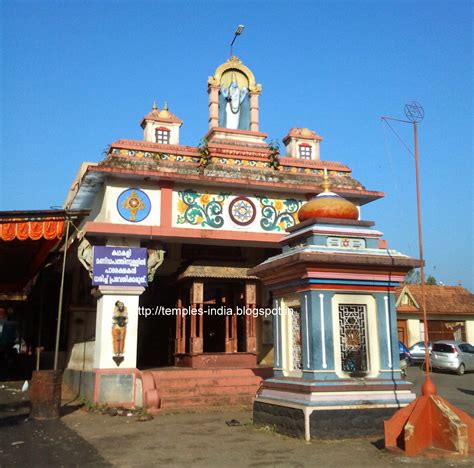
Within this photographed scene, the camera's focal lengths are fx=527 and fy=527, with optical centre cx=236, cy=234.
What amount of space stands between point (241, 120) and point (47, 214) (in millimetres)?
7912

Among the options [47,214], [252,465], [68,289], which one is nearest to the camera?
[252,465]

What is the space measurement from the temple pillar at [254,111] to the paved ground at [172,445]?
8.93m

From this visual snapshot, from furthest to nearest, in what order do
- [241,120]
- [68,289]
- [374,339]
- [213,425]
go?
1. [68,289]
2. [241,120]
3. [213,425]
4. [374,339]

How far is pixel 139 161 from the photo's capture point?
539 inches

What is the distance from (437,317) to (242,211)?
19.7 m

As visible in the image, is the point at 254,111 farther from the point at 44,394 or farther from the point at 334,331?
the point at 44,394

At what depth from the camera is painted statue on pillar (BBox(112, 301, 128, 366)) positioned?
497 inches

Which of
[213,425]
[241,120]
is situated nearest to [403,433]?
[213,425]

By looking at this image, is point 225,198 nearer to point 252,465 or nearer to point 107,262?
point 107,262

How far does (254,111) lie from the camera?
1678cm

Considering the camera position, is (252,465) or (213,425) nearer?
(252,465)

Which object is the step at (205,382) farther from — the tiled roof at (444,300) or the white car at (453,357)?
the tiled roof at (444,300)

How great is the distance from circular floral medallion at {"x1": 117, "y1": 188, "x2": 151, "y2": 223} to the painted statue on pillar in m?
2.16

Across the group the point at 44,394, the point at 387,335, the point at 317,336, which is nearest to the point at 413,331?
the point at 387,335
